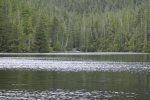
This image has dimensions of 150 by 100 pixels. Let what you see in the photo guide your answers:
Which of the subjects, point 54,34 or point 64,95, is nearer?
point 64,95

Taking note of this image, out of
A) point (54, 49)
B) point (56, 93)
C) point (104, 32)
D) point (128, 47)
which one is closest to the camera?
point (56, 93)

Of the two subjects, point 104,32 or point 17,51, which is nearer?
point 17,51

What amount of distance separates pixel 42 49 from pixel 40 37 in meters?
5.52

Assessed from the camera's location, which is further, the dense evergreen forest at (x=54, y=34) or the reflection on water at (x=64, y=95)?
the dense evergreen forest at (x=54, y=34)

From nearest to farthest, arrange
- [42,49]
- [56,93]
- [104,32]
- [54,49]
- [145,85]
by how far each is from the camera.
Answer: [56,93]
[145,85]
[42,49]
[54,49]
[104,32]

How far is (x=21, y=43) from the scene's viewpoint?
464 ft

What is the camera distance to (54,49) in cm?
16375

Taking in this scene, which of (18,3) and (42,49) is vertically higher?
(18,3)

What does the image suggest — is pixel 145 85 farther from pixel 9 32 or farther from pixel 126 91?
pixel 9 32

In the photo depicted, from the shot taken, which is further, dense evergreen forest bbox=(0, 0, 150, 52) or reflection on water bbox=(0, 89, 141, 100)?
Answer: dense evergreen forest bbox=(0, 0, 150, 52)

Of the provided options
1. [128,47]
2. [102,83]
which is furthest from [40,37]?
[102,83]

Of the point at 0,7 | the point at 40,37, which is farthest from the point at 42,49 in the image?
the point at 0,7

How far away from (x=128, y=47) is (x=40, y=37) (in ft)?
157

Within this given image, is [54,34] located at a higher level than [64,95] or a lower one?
higher
